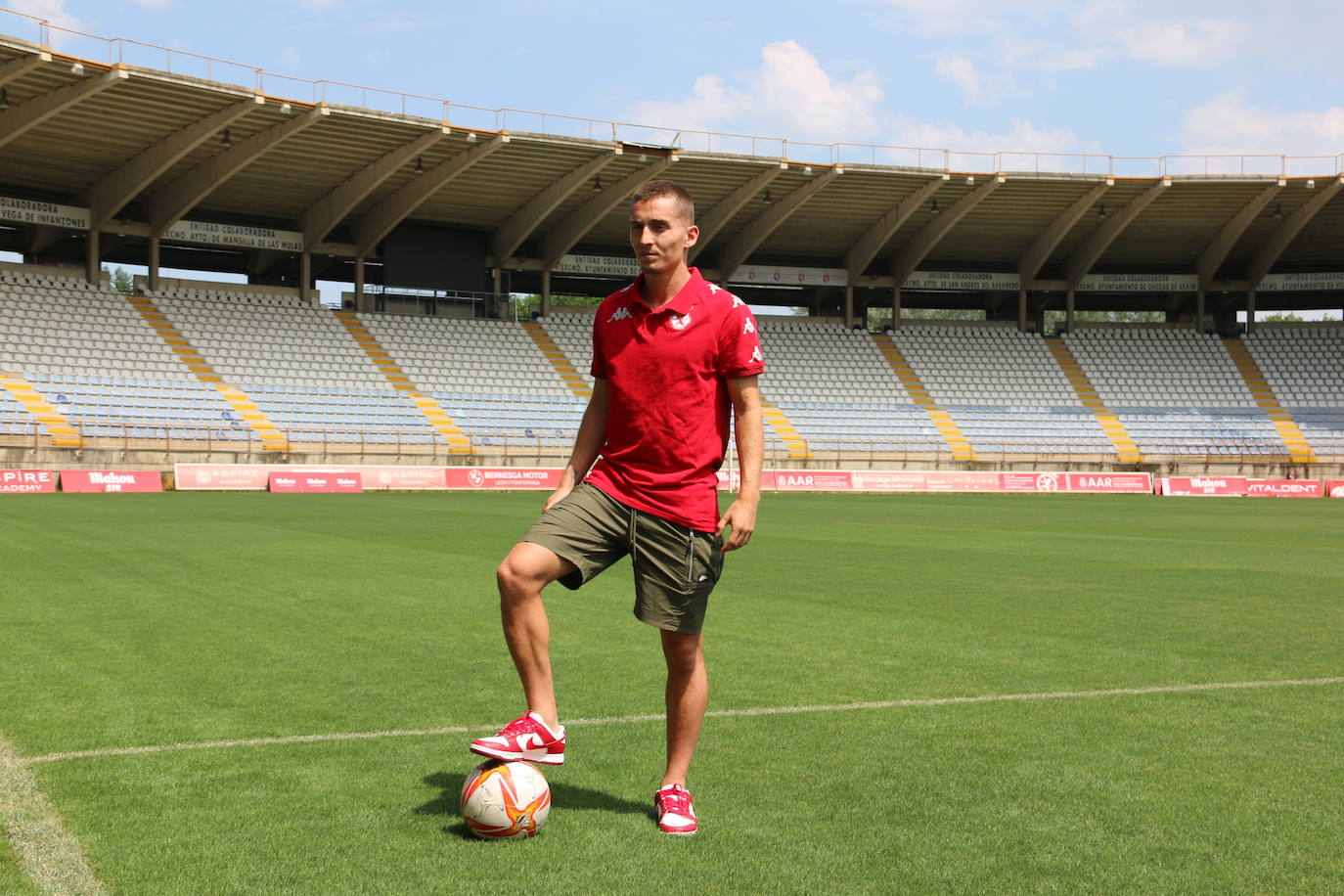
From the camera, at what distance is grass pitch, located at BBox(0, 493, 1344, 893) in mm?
3807

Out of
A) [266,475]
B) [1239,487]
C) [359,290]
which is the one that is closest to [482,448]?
[266,475]

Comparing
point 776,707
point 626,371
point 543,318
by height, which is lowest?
point 776,707

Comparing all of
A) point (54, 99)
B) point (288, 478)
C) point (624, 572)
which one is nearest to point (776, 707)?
point (624, 572)

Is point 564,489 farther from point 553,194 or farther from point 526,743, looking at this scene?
point 553,194

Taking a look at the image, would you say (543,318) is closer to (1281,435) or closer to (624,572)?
(1281,435)

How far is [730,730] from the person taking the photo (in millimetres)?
5672

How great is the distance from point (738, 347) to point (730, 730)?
2129mm

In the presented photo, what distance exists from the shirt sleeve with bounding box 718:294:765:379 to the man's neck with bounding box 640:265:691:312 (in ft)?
0.71

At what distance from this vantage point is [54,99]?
3478cm

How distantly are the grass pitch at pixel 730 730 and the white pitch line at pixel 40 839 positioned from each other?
0.20ft

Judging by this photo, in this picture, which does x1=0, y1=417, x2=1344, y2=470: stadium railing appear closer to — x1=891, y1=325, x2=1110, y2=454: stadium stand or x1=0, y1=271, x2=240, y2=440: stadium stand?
x1=0, y1=271, x2=240, y2=440: stadium stand

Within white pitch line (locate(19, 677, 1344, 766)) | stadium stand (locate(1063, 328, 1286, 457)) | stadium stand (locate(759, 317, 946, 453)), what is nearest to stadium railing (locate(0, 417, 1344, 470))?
stadium stand (locate(759, 317, 946, 453))

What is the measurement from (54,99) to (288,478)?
12728mm

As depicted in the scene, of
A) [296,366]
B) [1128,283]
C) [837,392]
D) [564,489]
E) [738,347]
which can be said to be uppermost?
[1128,283]
